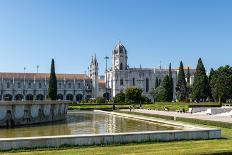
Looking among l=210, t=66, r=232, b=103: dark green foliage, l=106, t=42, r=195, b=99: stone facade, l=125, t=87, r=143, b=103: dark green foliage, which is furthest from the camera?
l=106, t=42, r=195, b=99: stone facade

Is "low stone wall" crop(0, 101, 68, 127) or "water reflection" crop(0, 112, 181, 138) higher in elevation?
"low stone wall" crop(0, 101, 68, 127)

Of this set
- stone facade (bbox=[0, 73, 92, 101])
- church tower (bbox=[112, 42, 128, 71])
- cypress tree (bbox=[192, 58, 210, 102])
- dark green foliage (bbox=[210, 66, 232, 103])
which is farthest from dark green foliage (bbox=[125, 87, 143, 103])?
church tower (bbox=[112, 42, 128, 71])

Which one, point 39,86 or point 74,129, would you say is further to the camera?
point 39,86

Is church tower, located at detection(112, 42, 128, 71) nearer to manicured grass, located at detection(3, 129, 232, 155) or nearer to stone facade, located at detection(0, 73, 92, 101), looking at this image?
stone facade, located at detection(0, 73, 92, 101)

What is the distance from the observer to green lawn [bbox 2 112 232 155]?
38.7ft

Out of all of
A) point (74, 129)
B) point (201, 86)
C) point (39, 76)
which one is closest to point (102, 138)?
point (74, 129)

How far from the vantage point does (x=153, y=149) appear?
41.3 feet

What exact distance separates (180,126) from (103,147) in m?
7.96

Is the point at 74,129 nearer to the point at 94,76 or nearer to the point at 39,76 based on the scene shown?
the point at 39,76

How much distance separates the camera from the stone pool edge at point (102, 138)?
12828 millimetres

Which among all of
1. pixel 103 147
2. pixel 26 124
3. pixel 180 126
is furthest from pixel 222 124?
pixel 26 124

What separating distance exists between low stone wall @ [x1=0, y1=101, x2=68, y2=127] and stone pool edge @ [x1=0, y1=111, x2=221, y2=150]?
9.90m

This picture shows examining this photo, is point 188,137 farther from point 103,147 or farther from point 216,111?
point 216,111

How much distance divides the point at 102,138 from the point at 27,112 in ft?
38.1
